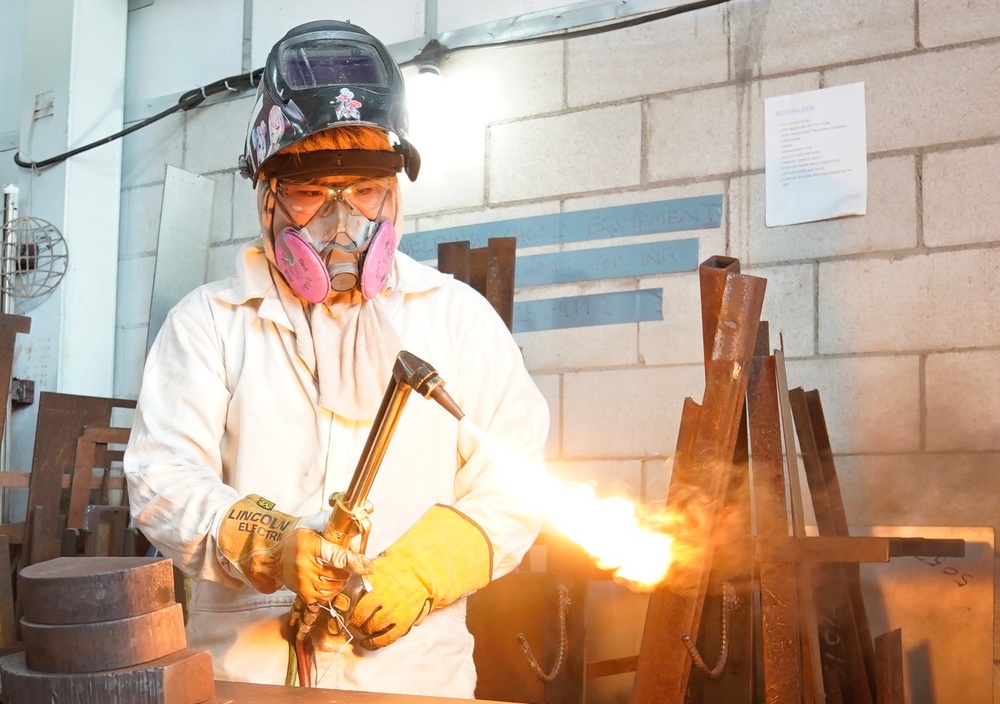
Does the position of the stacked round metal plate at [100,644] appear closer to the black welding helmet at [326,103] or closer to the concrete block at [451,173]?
the black welding helmet at [326,103]

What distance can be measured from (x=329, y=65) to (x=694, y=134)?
1.52 m

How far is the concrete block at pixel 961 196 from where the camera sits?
2.73 metres

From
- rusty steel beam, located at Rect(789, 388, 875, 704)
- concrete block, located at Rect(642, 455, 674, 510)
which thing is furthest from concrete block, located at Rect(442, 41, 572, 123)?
rusty steel beam, located at Rect(789, 388, 875, 704)

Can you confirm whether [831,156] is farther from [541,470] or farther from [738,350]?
[541,470]

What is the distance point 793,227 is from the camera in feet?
9.73

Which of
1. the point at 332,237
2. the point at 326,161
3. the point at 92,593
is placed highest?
the point at 326,161

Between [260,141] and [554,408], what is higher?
[260,141]

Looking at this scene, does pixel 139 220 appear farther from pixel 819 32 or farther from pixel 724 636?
pixel 724 636

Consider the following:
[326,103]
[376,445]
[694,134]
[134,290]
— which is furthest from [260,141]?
[134,290]

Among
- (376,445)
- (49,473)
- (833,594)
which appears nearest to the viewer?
(376,445)

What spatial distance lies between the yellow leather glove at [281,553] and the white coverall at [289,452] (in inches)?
2.6

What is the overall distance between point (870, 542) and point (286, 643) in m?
1.14

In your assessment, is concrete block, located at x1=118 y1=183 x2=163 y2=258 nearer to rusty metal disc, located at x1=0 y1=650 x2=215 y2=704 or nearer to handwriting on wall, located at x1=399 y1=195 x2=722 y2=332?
handwriting on wall, located at x1=399 y1=195 x2=722 y2=332

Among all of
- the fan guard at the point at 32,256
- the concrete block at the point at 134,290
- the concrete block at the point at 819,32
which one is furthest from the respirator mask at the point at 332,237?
the fan guard at the point at 32,256
